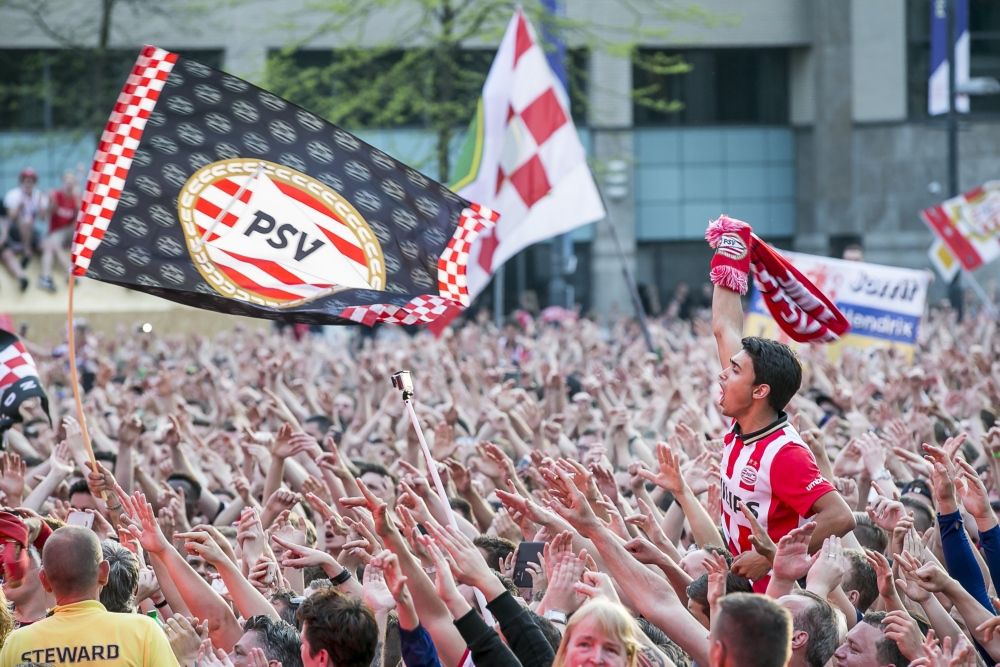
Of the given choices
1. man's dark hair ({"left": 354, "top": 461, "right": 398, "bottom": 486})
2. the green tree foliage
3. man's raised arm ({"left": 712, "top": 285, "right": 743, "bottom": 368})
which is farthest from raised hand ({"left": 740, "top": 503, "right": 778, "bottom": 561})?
the green tree foliage

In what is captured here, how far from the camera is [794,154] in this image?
39.7m

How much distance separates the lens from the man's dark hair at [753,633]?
3.99 m

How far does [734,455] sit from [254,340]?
13.9 meters

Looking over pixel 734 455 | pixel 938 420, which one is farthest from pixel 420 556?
pixel 938 420

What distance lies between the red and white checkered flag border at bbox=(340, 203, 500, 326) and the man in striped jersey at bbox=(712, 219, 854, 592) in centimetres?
168

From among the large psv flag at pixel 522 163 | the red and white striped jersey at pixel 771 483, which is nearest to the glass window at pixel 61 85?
the large psv flag at pixel 522 163

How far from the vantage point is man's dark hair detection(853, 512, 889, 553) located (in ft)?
22.1

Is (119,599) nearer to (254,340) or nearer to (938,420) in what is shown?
(938,420)

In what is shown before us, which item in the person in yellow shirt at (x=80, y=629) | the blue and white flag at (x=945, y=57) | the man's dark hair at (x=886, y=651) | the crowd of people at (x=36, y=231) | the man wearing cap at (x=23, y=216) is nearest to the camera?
the person in yellow shirt at (x=80, y=629)

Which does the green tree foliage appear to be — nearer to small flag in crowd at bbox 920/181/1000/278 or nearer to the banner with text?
small flag in crowd at bbox 920/181/1000/278

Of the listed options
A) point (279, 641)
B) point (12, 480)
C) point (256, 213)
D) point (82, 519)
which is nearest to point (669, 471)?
point (279, 641)

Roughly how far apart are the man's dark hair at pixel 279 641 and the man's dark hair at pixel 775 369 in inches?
81.5

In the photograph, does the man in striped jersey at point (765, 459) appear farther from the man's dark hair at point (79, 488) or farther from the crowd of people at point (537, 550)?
the man's dark hair at point (79, 488)

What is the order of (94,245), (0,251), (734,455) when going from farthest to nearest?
(0,251)
(94,245)
(734,455)
